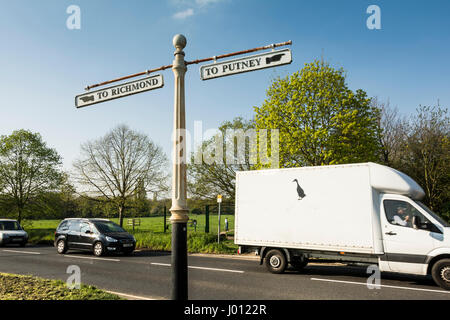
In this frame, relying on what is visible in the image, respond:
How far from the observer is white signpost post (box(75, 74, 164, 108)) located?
487 cm

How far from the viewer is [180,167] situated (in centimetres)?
418

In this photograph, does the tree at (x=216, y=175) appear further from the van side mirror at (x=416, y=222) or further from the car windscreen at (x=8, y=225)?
the van side mirror at (x=416, y=222)

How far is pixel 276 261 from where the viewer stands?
34.1 ft

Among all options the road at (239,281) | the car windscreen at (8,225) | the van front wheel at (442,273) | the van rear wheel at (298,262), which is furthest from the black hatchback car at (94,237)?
the van front wheel at (442,273)

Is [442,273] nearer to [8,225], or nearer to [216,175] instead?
[216,175]

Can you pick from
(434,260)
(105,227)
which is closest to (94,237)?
(105,227)

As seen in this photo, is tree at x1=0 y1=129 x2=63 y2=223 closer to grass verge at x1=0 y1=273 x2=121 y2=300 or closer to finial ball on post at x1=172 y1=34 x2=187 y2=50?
grass verge at x1=0 y1=273 x2=121 y2=300

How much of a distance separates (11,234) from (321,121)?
794 inches

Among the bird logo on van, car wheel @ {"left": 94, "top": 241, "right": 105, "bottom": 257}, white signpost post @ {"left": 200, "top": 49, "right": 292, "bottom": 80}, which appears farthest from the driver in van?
car wheel @ {"left": 94, "top": 241, "right": 105, "bottom": 257}

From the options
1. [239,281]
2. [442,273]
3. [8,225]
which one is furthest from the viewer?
[8,225]

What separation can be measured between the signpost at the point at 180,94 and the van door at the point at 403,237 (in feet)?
21.5

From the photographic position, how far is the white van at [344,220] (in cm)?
849
